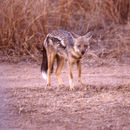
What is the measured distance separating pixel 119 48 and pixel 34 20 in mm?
2400

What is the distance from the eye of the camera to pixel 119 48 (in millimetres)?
11227

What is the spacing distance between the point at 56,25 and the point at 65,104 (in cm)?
496

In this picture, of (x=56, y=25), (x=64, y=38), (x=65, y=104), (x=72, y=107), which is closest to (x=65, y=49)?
(x=64, y=38)

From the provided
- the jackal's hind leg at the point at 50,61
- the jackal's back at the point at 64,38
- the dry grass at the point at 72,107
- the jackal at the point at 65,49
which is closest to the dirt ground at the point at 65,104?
the dry grass at the point at 72,107

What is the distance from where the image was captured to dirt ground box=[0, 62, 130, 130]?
5903 mm

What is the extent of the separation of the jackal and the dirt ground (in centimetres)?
35

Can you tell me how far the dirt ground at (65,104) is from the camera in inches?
232

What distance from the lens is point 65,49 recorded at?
7922mm

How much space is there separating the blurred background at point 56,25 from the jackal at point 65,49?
238 centimetres

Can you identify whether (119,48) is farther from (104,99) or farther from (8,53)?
(104,99)

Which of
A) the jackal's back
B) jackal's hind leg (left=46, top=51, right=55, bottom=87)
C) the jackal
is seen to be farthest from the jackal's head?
jackal's hind leg (left=46, top=51, right=55, bottom=87)

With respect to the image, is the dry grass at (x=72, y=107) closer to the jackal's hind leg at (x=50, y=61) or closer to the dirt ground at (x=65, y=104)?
the dirt ground at (x=65, y=104)

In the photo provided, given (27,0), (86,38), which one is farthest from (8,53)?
(86,38)

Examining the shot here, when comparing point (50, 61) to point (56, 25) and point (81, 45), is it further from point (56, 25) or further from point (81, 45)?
point (56, 25)
